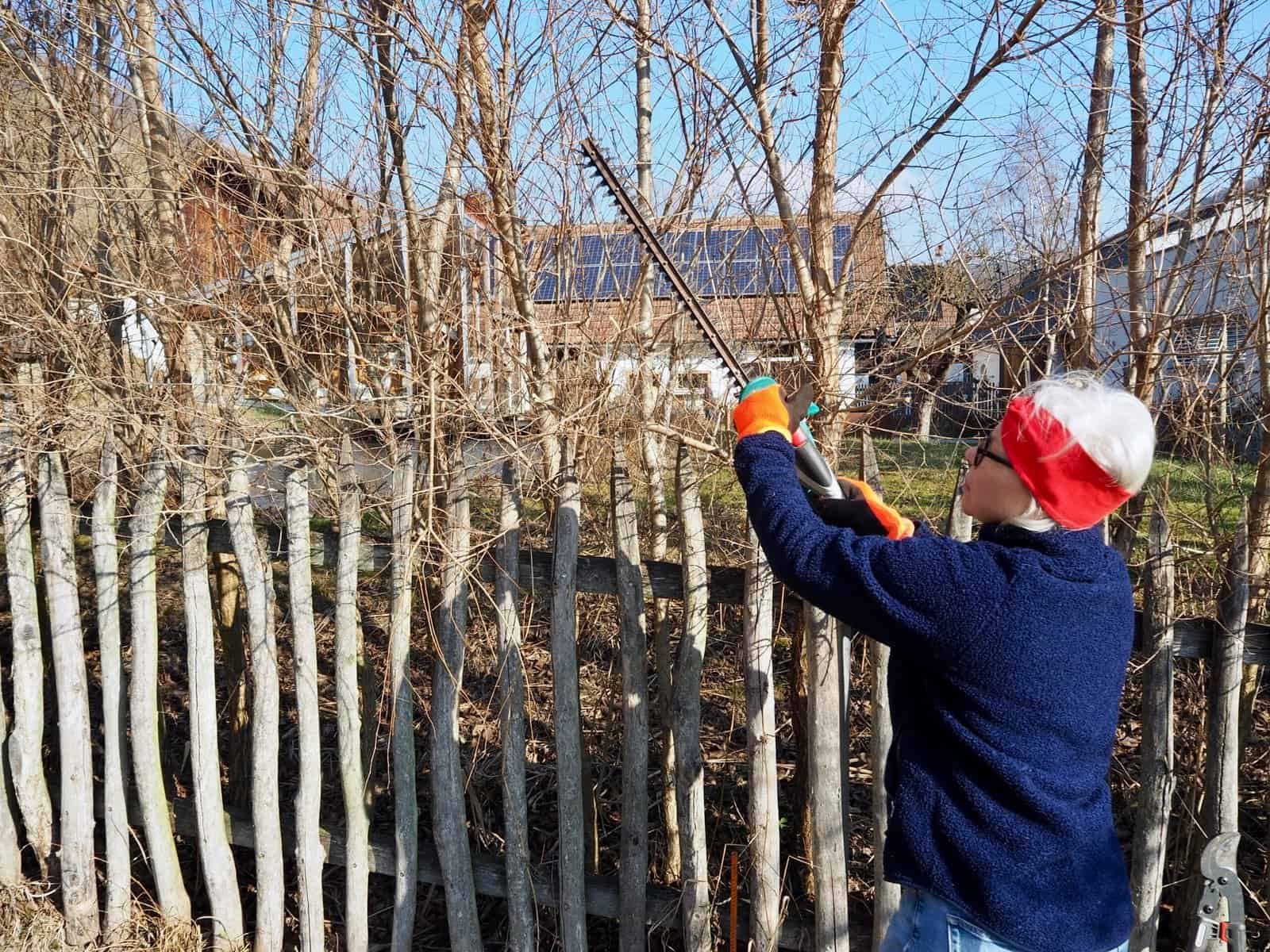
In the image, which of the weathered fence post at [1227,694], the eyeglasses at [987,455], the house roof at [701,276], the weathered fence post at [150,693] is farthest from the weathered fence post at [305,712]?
the weathered fence post at [1227,694]

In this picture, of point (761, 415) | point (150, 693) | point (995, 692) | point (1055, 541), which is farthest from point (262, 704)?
point (1055, 541)

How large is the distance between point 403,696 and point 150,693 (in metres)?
1.01

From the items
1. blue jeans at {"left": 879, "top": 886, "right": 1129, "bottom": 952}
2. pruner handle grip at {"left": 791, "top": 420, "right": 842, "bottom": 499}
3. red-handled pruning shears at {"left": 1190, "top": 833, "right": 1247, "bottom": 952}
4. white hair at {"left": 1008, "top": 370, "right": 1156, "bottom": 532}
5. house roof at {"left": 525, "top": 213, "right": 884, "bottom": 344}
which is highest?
house roof at {"left": 525, "top": 213, "right": 884, "bottom": 344}

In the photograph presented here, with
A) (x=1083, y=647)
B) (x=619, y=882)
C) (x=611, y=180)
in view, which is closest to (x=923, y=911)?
(x=1083, y=647)

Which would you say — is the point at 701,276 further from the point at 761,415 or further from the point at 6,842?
the point at 6,842

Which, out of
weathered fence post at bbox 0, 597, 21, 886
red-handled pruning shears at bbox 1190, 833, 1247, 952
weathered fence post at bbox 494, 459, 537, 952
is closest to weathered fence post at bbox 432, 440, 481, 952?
weathered fence post at bbox 494, 459, 537, 952

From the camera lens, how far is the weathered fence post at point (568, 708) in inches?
112

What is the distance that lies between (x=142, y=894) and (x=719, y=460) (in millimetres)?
2627

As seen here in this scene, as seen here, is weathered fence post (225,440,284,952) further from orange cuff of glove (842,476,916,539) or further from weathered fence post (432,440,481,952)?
orange cuff of glove (842,476,916,539)

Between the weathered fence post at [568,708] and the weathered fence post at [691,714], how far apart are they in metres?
0.31

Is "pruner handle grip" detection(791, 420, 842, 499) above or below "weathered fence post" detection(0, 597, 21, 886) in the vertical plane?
above

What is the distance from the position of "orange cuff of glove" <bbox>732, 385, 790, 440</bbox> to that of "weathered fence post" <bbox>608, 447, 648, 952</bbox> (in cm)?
84

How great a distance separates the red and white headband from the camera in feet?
5.42

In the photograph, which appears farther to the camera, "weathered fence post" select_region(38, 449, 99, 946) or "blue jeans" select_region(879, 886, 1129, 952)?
"weathered fence post" select_region(38, 449, 99, 946)
